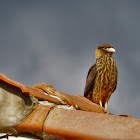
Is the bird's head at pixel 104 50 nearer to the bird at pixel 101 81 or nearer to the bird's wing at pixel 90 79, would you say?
the bird at pixel 101 81

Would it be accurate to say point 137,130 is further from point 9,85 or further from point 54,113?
point 9,85

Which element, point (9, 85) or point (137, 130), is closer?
point (137, 130)

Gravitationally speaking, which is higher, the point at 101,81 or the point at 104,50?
the point at 104,50

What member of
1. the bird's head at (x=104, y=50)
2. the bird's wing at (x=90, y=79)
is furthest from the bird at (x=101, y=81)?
the bird's head at (x=104, y=50)

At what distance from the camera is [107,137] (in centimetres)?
146

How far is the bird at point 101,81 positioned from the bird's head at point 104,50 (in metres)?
0.43

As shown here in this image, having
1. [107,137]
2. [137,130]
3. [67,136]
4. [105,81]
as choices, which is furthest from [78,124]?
[105,81]

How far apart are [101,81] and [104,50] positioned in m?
1.25

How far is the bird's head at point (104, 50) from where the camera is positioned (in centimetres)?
726

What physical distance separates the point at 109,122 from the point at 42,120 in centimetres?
43

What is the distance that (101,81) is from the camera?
6477 mm

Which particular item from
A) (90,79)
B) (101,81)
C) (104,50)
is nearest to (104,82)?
(101,81)

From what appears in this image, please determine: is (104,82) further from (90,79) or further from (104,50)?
(104,50)

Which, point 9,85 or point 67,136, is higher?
point 9,85
